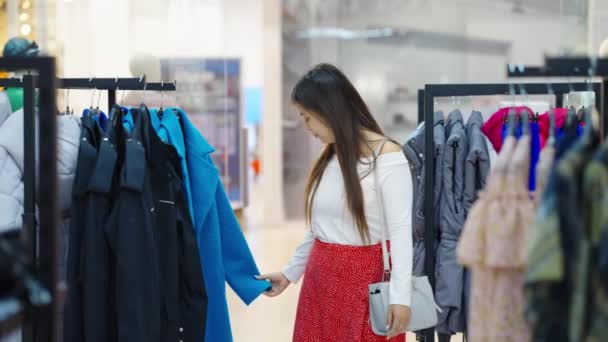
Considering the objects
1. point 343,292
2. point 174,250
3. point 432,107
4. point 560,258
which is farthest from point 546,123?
point 560,258

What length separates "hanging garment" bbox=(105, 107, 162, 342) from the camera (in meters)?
2.72

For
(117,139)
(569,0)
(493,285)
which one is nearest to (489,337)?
(493,285)

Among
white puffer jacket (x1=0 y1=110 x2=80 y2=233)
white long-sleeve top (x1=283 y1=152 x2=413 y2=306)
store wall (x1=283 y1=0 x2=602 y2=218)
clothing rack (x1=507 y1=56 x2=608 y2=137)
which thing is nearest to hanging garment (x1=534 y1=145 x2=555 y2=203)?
clothing rack (x1=507 y1=56 x2=608 y2=137)

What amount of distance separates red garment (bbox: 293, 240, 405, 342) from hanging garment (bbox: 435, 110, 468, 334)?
44 cm

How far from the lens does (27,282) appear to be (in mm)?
1566

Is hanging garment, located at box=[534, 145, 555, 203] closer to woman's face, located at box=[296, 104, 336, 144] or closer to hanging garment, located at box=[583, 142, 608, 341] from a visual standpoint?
hanging garment, located at box=[583, 142, 608, 341]

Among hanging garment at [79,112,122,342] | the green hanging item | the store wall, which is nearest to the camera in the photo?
hanging garment at [79,112,122,342]

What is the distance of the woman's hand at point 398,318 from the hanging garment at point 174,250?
722mm

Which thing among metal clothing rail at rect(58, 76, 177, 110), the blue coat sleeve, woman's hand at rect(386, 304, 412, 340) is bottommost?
woman's hand at rect(386, 304, 412, 340)

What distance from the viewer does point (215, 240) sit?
10.1 feet

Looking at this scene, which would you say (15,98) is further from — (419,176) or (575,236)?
(575,236)

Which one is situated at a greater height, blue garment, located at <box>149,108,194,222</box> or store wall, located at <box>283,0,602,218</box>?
store wall, located at <box>283,0,602,218</box>

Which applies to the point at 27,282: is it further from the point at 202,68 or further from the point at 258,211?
the point at 258,211

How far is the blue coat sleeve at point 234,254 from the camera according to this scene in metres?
3.14
